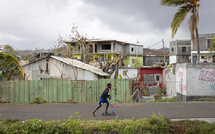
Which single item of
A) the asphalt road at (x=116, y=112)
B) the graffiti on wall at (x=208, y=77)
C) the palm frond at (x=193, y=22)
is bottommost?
the asphalt road at (x=116, y=112)

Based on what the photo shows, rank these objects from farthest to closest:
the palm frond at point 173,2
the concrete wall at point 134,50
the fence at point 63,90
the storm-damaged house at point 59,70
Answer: the concrete wall at point 134,50 < the storm-damaged house at point 59,70 < the fence at point 63,90 < the palm frond at point 173,2

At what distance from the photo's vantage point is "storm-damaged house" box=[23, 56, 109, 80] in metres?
16.5

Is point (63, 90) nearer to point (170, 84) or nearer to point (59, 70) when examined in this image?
point (59, 70)

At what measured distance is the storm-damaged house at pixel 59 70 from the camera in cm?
1653

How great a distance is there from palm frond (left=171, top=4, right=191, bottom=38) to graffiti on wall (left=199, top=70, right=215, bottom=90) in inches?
138

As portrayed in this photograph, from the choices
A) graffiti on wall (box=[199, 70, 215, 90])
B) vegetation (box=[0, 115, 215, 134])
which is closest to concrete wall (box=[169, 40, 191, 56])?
graffiti on wall (box=[199, 70, 215, 90])

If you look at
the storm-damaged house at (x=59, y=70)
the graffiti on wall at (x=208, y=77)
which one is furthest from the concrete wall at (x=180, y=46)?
the graffiti on wall at (x=208, y=77)

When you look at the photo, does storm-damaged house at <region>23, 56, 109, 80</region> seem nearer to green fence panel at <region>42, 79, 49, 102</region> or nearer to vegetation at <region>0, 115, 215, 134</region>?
green fence panel at <region>42, 79, 49, 102</region>

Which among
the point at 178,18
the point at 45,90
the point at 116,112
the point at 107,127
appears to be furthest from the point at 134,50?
the point at 107,127

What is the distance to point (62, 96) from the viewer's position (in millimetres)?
14586

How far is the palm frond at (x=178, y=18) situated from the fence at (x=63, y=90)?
452cm

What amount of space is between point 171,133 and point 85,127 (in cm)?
281

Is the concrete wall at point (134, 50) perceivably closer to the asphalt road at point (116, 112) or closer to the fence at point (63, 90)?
the fence at point (63, 90)

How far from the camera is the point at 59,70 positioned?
17.2 metres
